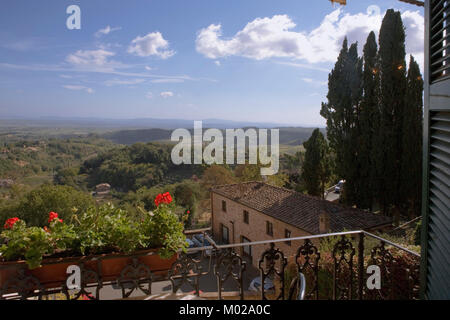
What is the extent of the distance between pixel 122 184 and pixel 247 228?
18.8 metres

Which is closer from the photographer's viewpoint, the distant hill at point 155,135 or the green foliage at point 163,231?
the green foliage at point 163,231

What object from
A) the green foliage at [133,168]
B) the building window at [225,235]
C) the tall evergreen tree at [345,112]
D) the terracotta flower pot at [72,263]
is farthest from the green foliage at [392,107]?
the green foliage at [133,168]

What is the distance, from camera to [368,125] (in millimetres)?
13383

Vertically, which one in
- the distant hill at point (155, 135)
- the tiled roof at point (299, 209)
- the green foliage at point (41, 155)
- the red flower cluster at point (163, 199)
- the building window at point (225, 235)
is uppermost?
the distant hill at point (155, 135)

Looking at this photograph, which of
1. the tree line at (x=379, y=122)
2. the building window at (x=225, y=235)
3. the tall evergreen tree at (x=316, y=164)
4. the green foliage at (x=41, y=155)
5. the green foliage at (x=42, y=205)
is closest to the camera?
the tree line at (x=379, y=122)

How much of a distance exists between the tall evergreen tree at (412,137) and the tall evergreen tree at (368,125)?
1.22 meters

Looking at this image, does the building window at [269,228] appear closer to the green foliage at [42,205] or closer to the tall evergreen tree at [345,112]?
the tall evergreen tree at [345,112]

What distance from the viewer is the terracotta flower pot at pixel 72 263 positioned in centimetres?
173

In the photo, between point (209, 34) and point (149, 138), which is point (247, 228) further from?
point (149, 138)

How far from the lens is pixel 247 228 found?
45.3 feet

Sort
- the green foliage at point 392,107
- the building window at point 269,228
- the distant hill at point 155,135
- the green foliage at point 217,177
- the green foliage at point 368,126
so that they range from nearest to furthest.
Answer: the building window at point 269,228, the green foliage at point 392,107, the green foliage at point 368,126, the green foliage at point 217,177, the distant hill at point 155,135

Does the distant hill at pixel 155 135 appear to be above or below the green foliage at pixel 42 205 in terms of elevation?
above

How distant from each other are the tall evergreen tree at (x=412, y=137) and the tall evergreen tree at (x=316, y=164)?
3694 mm

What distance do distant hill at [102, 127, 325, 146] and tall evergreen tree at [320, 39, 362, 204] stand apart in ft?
64.2
